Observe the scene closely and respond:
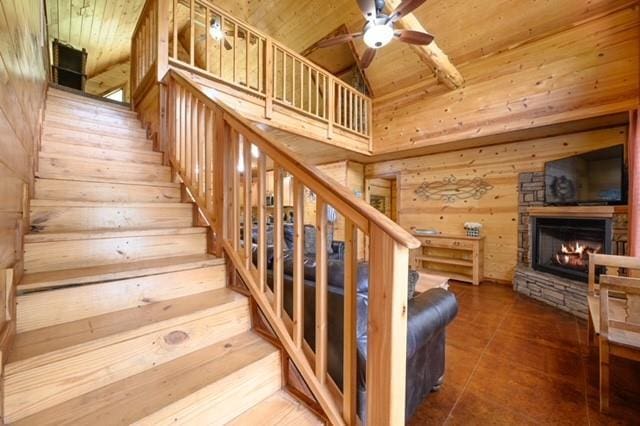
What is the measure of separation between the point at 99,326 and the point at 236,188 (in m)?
0.85

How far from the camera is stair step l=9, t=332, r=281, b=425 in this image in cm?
82

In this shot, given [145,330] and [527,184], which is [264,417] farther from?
[527,184]

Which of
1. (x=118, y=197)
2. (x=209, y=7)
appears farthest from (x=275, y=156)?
(x=209, y=7)

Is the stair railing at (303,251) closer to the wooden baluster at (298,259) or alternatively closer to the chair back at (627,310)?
the wooden baluster at (298,259)

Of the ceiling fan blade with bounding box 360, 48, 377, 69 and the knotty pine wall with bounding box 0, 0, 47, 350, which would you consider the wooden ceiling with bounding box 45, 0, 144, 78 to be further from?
the knotty pine wall with bounding box 0, 0, 47, 350

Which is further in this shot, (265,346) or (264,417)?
(265,346)

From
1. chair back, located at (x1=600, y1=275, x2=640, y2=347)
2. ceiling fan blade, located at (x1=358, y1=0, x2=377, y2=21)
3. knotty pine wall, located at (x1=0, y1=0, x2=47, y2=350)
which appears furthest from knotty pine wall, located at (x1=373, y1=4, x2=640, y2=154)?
knotty pine wall, located at (x1=0, y1=0, x2=47, y2=350)

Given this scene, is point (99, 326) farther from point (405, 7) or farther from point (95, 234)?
point (405, 7)

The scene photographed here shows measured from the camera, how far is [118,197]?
1.85 metres

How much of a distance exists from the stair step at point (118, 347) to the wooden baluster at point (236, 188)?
33cm

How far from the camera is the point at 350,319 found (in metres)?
0.95

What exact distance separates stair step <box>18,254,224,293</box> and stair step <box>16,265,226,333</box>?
24mm

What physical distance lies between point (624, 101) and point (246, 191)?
4127 mm

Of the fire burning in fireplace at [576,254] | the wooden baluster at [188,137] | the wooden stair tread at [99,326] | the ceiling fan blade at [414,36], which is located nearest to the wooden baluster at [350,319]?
the wooden stair tread at [99,326]
